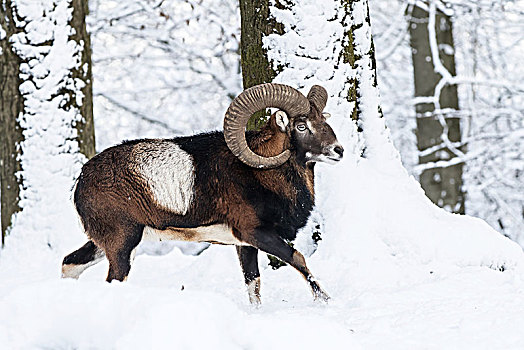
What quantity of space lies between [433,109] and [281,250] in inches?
400

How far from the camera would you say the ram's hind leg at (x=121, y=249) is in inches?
229

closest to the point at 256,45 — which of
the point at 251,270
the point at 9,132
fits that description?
the point at 251,270

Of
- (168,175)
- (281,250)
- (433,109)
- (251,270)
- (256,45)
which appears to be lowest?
(251,270)

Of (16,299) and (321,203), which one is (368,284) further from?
A: (16,299)

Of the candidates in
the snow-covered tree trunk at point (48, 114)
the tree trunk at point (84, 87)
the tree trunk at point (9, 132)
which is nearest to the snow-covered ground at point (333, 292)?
the snow-covered tree trunk at point (48, 114)

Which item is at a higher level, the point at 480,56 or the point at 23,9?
the point at 23,9

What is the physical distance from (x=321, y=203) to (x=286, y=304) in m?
1.32

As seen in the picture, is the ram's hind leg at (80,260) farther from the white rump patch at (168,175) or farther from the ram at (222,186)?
the white rump patch at (168,175)

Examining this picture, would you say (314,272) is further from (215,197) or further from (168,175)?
(168,175)

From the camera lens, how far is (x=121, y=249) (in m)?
5.82

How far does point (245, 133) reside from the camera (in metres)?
6.27

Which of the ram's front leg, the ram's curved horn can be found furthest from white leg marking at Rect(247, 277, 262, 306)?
the ram's curved horn

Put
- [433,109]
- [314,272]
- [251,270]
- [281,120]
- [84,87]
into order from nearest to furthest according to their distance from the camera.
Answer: [281,120], [251,270], [314,272], [84,87], [433,109]

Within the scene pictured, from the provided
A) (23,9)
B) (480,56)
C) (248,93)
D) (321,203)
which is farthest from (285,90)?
(480,56)
